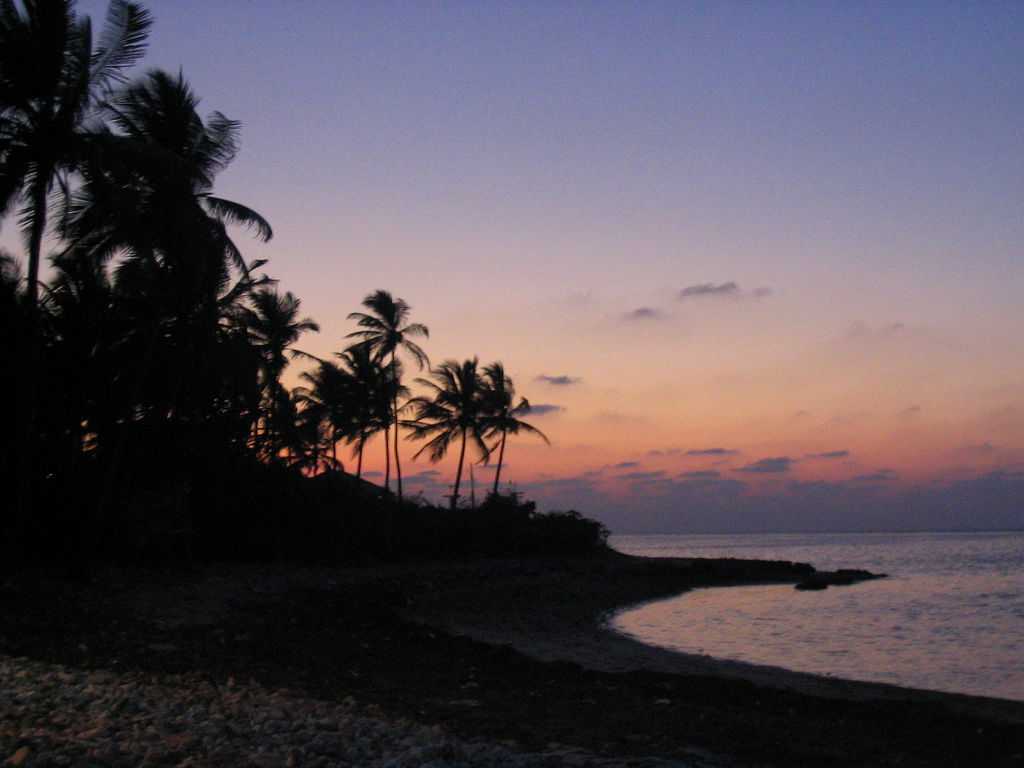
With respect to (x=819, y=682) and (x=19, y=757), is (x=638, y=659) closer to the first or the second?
(x=819, y=682)

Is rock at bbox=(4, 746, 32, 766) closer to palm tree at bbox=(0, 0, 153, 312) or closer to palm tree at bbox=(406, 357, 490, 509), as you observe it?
palm tree at bbox=(0, 0, 153, 312)

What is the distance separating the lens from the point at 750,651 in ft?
73.0

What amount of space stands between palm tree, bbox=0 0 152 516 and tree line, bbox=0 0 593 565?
3 cm

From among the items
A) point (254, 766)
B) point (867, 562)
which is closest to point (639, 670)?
point (254, 766)

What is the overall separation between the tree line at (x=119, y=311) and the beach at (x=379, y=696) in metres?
3.36

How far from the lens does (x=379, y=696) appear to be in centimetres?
1245

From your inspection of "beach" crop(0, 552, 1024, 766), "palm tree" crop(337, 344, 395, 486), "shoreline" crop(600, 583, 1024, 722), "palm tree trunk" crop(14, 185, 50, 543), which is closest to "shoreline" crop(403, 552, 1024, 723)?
"shoreline" crop(600, 583, 1024, 722)

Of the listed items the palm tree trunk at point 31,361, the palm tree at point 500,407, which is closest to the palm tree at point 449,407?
the palm tree at point 500,407

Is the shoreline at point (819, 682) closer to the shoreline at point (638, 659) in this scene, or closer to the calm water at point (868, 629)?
the shoreline at point (638, 659)

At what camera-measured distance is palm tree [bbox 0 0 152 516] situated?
17266 millimetres

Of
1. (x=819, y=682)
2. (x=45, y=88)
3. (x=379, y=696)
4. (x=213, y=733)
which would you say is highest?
(x=45, y=88)

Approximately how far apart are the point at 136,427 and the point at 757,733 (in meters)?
19.7

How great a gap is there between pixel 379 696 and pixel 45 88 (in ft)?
41.6

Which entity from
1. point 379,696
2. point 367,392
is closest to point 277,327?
point 367,392
